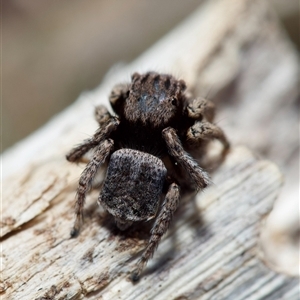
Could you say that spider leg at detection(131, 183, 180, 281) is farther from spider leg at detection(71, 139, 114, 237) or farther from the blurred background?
the blurred background

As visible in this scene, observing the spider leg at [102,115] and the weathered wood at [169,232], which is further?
the spider leg at [102,115]

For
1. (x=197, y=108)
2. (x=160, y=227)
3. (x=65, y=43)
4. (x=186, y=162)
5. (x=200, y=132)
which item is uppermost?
(x=65, y=43)

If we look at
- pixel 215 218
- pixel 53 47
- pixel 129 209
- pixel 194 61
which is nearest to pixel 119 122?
pixel 129 209

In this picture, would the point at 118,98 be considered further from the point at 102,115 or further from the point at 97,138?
the point at 97,138

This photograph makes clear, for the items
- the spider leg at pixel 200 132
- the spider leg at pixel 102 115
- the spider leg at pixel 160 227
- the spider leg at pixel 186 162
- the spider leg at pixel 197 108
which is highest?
the spider leg at pixel 102 115

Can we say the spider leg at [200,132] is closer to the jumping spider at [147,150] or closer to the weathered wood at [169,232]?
the jumping spider at [147,150]

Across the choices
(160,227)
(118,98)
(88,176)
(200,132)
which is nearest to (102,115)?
(118,98)

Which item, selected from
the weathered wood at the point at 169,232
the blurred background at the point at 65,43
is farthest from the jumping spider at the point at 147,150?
the blurred background at the point at 65,43
